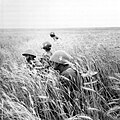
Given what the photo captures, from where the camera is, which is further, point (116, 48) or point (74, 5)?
point (74, 5)

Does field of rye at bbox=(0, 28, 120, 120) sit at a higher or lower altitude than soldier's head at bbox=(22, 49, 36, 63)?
A: lower

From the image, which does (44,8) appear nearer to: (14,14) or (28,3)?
(28,3)

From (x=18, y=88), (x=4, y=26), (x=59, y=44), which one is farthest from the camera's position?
(x=4, y=26)

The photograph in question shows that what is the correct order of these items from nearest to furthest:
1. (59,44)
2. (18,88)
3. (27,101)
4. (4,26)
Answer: (27,101) → (18,88) → (59,44) → (4,26)

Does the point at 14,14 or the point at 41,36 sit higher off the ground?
the point at 14,14

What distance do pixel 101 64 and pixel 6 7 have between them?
3.22 metres

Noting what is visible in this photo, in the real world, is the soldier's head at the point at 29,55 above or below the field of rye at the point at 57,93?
above

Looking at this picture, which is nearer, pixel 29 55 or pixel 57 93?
pixel 57 93

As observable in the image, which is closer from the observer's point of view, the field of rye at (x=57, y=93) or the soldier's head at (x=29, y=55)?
the field of rye at (x=57, y=93)

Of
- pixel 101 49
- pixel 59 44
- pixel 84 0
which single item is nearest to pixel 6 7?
pixel 59 44

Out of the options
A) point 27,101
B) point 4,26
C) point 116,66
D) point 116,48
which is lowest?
point 27,101

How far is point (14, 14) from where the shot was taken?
15.2 ft

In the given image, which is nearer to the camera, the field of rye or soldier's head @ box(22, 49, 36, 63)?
the field of rye

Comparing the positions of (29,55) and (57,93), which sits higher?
(29,55)
